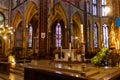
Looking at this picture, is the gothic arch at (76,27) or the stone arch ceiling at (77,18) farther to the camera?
the gothic arch at (76,27)

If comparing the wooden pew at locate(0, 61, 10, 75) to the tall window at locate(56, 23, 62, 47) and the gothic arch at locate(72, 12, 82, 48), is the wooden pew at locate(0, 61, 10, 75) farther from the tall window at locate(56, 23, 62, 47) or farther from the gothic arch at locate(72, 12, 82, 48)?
the tall window at locate(56, 23, 62, 47)

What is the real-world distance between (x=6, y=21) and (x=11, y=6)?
2.50 meters

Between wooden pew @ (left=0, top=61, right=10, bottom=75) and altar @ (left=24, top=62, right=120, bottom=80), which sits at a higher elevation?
altar @ (left=24, top=62, right=120, bottom=80)

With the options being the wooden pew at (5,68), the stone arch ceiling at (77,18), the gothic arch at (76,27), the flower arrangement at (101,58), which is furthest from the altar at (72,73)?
the stone arch ceiling at (77,18)

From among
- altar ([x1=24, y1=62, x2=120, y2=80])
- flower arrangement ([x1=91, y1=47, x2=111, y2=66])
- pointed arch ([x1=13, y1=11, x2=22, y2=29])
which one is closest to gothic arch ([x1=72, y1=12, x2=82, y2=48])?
pointed arch ([x1=13, y1=11, x2=22, y2=29])

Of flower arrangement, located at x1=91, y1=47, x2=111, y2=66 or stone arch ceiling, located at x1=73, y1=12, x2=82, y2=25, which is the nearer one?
flower arrangement, located at x1=91, y1=47, x2=111, y2=66

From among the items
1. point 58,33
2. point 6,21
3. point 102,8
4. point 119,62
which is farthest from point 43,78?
point 102,8

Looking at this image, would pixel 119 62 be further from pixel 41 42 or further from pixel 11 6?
pixel 11 6

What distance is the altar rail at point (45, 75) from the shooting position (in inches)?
158

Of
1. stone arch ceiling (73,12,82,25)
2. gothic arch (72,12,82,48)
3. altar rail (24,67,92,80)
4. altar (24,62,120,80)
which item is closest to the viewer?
altar (24,62,120,80)

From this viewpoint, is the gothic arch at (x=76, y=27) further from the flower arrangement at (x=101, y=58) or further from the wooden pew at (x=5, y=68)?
the flower arrangement at (x=101, y=58)

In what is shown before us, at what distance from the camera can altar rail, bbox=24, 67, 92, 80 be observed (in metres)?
4.01

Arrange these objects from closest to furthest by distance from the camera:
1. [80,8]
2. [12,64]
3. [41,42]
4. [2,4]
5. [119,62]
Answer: [119,62] < [12,64] < [41,42] < [2,4] < [80,8]

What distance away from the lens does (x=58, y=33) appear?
32.4 metres
